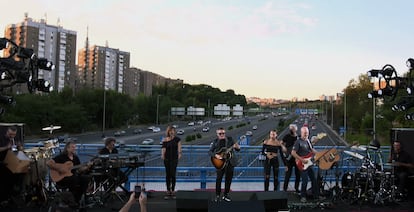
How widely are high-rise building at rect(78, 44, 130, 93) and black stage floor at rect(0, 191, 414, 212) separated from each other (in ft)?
341

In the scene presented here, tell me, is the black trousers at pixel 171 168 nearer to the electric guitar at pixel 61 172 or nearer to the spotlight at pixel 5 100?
the electric guitar at pixel 61 172

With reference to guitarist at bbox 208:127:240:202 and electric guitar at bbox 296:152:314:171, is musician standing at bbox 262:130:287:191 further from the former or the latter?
guitarist at bbox 208:127:240:202

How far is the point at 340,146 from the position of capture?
8781 mm

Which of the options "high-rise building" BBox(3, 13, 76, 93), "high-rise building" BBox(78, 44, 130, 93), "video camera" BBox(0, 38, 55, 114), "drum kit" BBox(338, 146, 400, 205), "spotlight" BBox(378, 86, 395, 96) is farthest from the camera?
"high-rise building" BBox(78, 44, 130, 93)

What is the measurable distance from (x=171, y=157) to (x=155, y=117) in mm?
75330

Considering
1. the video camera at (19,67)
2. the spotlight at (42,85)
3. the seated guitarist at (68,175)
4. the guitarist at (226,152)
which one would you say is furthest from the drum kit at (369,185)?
the video camera at (19,67)

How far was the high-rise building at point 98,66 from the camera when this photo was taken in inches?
4402

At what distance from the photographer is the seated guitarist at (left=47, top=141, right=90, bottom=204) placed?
6.94 metres

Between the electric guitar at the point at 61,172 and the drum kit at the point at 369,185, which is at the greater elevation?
the electric guitar at the point at 61,172

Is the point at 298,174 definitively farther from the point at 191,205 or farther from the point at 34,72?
the point at 34,72

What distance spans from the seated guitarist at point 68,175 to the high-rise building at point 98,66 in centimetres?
10449

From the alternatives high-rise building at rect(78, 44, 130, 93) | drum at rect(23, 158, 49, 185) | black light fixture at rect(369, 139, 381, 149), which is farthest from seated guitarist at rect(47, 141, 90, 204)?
high-rise building at rect(78, 44, 130, 93)

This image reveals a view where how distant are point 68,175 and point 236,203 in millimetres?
3433

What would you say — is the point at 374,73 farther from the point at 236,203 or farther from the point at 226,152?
the point at 236,203
